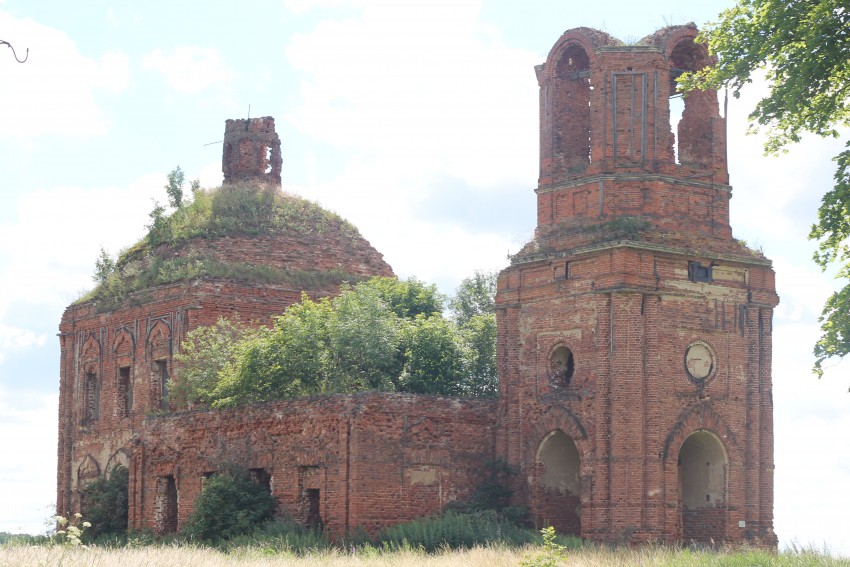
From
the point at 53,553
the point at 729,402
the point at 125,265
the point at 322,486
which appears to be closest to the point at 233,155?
the point at 125,265

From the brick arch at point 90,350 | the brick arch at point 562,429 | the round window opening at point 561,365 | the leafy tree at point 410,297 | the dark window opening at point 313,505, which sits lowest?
the dark window opening at point 313,505

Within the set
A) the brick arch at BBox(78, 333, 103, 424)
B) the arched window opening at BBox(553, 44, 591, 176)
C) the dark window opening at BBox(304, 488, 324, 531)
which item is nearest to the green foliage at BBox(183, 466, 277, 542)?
the dark window opening at BBox(304, 488, 324, 531)

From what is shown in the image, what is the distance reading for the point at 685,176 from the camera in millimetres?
27344

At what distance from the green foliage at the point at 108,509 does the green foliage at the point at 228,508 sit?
4961 millimetres

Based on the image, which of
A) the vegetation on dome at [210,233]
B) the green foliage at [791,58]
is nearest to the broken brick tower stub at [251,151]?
the vegetation on dome at [210,233]

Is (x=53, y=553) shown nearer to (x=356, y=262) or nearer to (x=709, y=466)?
(x=709, y=466)

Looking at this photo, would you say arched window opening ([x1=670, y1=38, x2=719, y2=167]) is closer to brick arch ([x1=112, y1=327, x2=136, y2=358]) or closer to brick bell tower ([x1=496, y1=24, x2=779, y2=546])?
brick bell tower ([x1=496, y1=24, x2=779, y2=546])

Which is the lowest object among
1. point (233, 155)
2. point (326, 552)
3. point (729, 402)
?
point (326, 552)

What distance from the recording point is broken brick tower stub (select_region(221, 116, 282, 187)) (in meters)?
39.2

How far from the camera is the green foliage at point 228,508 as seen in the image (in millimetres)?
27438

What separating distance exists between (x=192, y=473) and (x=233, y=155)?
38.4ft

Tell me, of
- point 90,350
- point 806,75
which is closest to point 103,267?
point 90,350

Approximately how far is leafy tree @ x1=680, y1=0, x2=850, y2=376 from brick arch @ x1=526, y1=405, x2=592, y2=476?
21.5 feet

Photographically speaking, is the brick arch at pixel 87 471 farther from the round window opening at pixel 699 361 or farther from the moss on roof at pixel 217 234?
the round window opening at pixel 699 361
